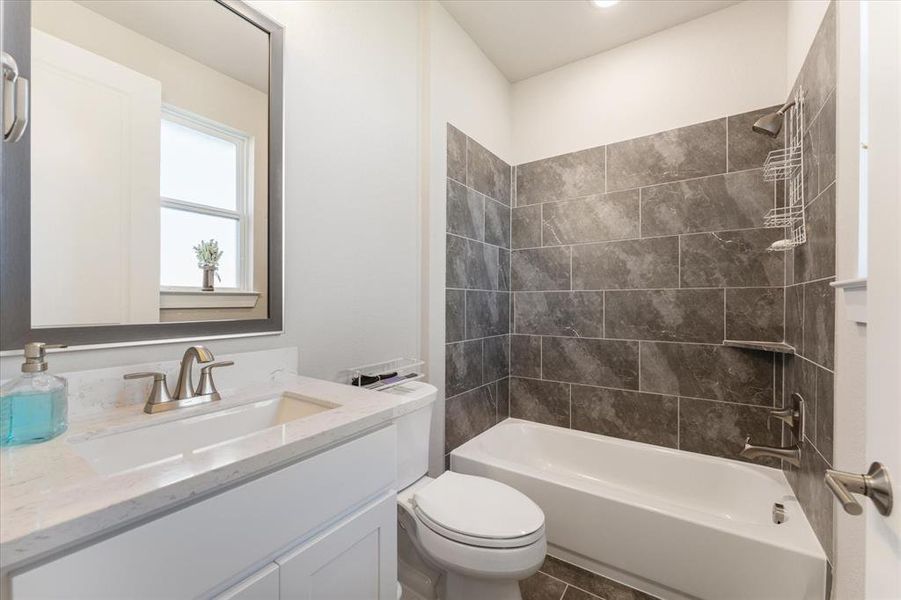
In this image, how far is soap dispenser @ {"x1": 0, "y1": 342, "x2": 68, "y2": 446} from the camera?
0.68m

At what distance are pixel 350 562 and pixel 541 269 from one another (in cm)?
201

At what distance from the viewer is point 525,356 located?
101 inches

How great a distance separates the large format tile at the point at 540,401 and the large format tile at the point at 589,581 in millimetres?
828

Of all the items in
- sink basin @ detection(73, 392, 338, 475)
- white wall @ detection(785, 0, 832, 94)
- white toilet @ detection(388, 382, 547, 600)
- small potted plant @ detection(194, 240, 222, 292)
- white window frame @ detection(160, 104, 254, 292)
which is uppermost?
white wall @ detection(785, 0, 832, 94)

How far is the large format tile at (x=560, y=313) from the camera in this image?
230 cm

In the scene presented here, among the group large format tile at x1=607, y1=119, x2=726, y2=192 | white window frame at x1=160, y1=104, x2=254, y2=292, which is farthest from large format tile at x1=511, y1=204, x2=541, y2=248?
white window frame at x1=160, y1=104, x2=254, y2=292

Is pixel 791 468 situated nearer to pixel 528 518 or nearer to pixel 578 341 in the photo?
pixel 578 341

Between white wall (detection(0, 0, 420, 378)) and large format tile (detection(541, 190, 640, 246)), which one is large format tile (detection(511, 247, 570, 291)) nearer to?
large format tile (detection(541, 190, 640, 246))

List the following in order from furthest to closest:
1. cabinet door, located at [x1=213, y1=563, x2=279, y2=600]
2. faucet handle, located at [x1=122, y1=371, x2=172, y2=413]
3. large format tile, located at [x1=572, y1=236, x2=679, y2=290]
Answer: large format tile, located at [x1=572, y1=236, x2=679, y2=290] < faucet handle, located at [x1=122, y1=371, x2=172, y2=413] < cabinet door, located at [x1=213, y1=563, x2=279, y2=600]

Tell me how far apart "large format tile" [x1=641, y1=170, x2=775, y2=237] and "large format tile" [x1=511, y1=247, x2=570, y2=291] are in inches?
19.6

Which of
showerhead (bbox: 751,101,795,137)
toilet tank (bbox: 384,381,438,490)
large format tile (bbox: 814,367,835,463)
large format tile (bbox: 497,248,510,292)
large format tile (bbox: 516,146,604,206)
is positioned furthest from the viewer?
large format tile (bbox: 497,248,510,292)

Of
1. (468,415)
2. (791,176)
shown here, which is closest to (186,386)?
(468,415)

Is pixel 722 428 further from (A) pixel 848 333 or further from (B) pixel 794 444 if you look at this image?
(A) pixel 848 333

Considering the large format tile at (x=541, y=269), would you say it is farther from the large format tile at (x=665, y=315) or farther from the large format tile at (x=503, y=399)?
the large format tile at (x=503, y=399)
